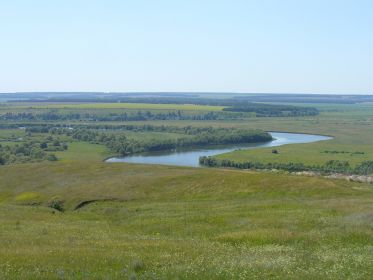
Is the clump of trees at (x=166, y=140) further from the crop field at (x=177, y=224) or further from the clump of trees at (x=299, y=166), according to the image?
the crop field at (x=177, y=224)

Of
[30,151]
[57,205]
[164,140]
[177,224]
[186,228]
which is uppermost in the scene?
[186,228]

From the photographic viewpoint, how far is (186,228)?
33.7 metres

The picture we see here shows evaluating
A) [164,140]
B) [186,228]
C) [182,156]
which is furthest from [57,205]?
[164,140]

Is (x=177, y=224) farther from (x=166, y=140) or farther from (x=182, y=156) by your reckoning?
(x=166, y=140)

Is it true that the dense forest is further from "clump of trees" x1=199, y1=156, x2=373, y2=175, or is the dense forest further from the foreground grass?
the foreground grass

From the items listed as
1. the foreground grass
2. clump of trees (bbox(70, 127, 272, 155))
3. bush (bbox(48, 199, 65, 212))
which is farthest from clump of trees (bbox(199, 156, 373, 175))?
bush (bbox(48, 199, 65, 212))

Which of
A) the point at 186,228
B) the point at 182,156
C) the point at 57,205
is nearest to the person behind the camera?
the point at 186,228

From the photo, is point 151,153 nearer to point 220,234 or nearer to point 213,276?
point 220,234

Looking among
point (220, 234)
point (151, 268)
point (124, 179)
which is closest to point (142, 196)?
point (124, 179)

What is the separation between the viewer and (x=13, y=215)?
40844 mm

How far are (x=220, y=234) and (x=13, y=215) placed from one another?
1871 centimetres

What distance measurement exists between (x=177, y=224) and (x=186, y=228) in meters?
1.91

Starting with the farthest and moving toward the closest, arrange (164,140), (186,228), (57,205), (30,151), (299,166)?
(164,140)
(30,151)
(299,166)
(57,205)
(186,228)

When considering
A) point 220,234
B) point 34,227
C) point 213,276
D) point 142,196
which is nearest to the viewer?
point 213,276
